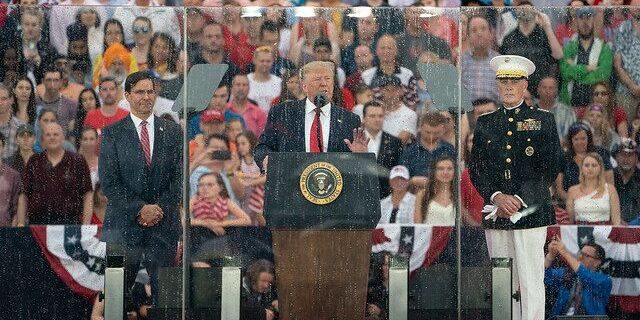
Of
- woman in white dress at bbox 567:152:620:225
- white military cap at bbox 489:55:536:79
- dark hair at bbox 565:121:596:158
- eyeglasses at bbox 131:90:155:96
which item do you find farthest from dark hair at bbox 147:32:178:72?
woman in white dress at bbox 567:152:620:225

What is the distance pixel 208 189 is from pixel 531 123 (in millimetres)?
2363

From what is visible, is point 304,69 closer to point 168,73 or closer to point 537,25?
point 168,73

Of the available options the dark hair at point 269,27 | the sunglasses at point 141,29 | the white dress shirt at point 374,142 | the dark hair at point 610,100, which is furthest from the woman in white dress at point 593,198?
the sunglasses at point 141,29

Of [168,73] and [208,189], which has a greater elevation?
[168,73]

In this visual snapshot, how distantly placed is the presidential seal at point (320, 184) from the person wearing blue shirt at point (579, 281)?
5.67 ft

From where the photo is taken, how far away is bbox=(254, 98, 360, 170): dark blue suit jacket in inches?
419

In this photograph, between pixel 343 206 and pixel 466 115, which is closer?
pixel 343 206

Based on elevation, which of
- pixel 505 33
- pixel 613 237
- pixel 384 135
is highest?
pixel 505 33

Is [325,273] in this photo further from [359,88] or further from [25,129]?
[25,129]

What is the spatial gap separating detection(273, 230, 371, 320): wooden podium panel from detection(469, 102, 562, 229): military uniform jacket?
1181 mm

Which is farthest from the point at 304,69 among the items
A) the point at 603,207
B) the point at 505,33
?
the point at 603,207

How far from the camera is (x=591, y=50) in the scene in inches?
425

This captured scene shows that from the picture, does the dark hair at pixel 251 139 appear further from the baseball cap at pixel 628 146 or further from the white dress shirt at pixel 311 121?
the baseball cap at pixel 628 146

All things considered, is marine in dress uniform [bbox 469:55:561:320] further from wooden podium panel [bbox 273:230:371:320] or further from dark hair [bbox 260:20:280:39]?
dark hair [bbox 260:20:280:39]
